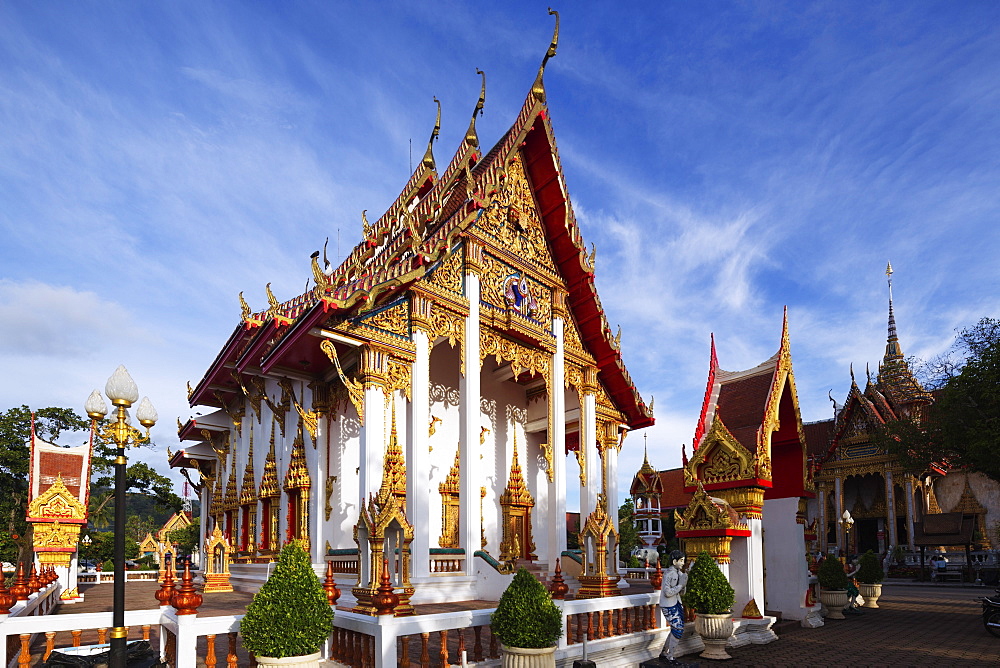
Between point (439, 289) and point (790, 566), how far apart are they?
714 cm

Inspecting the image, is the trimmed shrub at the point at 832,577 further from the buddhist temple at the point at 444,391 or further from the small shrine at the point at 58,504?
the small shrine at the point at 58,504

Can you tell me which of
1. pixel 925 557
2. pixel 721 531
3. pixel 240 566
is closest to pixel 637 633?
pixel 721 531

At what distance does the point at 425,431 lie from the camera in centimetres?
1088

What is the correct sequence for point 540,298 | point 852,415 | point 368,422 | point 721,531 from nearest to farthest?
point 721,531
point 368,422
point 540,298
point 852,415

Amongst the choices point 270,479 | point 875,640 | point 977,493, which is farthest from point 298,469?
point 977,493

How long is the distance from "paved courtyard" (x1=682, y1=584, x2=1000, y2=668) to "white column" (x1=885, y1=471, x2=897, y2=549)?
19.2 metres

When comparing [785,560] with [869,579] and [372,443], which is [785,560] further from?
[372,443]

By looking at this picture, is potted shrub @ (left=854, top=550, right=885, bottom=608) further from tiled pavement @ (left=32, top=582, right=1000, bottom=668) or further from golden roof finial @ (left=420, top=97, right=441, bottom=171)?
golden roof finial @ (left=420, top=97, right=441, bottom=171)

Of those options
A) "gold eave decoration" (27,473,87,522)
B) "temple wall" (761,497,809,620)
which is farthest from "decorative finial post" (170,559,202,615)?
"gold eave decoration" (27,473,87,522)

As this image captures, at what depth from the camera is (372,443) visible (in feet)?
33.9

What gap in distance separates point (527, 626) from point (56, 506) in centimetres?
1204

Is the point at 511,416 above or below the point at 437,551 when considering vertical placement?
above

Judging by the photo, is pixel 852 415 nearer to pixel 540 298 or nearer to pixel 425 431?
pixel 540 298

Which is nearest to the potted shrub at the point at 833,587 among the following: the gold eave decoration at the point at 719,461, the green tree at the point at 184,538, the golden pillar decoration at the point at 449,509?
the gold eave decoration at the point at 719,461
